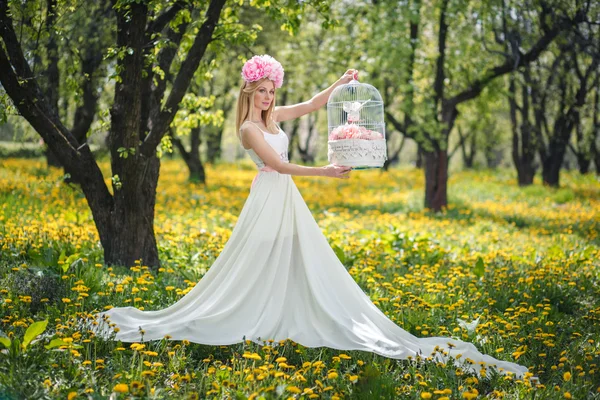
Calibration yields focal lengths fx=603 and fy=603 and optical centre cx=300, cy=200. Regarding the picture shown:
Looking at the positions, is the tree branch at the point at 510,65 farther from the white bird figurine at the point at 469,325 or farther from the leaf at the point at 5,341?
the leaf at the point at 5,341

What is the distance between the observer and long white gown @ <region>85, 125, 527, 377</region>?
4.73 m

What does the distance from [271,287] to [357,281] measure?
222 cm

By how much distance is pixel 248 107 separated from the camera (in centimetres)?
518

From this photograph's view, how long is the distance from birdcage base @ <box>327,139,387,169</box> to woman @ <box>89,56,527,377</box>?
93 mm

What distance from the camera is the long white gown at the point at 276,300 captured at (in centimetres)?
473

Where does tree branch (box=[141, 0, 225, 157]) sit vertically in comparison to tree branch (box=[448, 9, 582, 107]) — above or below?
Result: below

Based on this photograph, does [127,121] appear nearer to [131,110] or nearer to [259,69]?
[131,110]

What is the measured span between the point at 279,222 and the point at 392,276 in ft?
8.82

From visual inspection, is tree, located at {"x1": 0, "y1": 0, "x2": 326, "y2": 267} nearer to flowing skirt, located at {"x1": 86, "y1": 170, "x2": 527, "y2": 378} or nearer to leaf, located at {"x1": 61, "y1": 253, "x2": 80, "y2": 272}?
leaf, located at {"x1": 61, "y1": 253, "x2": 80, "y2": 272}

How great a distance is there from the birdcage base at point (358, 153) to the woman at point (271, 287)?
93mm

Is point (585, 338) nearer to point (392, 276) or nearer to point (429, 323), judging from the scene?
point (429, 323)

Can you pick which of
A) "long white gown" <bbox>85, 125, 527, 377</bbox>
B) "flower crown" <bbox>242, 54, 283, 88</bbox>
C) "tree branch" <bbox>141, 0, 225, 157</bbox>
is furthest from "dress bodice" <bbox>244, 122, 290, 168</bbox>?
"tree branch" <bbox>141, 0, 225, 157</bbox>

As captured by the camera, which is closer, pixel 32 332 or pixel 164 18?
pixel 32 332

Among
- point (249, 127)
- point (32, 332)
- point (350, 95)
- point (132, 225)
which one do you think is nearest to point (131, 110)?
point (132, 225)
